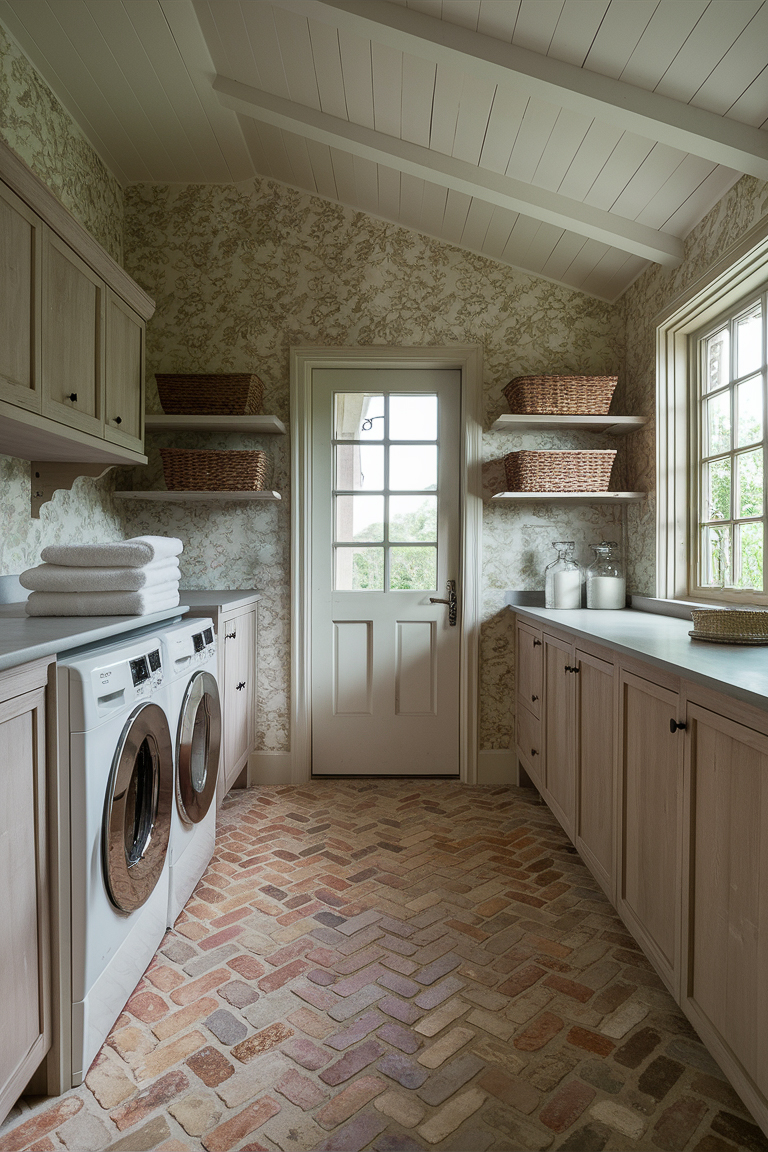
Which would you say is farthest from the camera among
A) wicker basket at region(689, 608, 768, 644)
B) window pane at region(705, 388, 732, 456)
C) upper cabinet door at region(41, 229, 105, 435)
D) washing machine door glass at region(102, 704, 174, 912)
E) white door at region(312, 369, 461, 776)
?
white door at region(312, 369, 461, 776)

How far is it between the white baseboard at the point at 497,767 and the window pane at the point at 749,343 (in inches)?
78.6

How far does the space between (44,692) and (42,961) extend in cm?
53

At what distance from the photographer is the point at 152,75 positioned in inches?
99.2

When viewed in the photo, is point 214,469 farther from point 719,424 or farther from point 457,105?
point 719,424

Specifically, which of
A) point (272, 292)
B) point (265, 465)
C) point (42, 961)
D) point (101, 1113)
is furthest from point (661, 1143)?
point (272, 292)

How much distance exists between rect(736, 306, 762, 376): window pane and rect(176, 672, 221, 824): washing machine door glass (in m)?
2.17

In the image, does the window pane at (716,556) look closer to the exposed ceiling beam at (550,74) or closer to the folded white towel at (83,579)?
the exposed ceiling beam at (550,74)

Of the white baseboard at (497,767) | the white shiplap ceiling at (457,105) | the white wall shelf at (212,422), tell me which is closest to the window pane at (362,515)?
the white wall shelf at (212,422)

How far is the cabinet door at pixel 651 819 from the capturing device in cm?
152

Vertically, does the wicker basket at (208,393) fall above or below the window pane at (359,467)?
above

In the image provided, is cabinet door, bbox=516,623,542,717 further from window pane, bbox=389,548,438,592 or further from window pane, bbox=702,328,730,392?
window pane, bbox=702,328,730,392

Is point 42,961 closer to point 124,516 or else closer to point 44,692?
point 44,692

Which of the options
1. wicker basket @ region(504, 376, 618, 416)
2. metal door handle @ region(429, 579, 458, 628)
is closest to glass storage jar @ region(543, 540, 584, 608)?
metal door handle @ region(429, 579, 458, 628)

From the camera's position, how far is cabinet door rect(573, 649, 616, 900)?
194 cm
